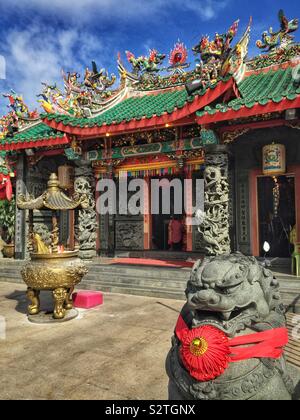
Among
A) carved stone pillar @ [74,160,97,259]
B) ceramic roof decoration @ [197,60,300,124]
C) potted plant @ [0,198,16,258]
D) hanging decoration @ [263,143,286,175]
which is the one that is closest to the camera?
ceramic roof decoration @ [197,60,300,124]

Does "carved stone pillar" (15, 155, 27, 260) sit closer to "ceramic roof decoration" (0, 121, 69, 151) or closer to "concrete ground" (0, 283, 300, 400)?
"ceramic roof decoration" (0, 121, 69, 151)

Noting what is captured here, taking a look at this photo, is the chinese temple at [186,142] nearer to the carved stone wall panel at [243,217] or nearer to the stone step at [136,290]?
the carved stone wall panel at [243,217]

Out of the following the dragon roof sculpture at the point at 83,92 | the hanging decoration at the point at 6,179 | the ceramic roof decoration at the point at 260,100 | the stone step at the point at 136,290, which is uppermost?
the dragon roof sculpture at the point at 83,92

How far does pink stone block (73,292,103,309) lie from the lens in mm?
5617

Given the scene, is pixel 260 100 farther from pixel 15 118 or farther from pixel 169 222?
pixel 15 118

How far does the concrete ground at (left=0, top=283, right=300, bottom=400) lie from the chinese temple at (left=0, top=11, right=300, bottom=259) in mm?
3090

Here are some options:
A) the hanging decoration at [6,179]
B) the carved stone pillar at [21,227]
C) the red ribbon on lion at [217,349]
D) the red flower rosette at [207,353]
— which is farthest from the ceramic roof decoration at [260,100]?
the hanging decoration at [6,179]

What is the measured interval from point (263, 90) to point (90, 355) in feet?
23.9

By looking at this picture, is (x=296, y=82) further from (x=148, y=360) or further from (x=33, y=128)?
(x=33, y=128)

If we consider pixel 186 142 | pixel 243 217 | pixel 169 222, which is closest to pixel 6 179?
pixel 169 222

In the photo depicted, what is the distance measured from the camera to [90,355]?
3471 millimetres

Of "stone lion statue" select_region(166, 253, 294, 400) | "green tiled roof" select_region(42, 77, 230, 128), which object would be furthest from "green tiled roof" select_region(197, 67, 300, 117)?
"stone lion statue" select_region(166, 253, 294, 400)

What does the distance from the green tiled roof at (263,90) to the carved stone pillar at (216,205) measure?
3.49 ft

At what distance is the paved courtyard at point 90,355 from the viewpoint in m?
2.70
